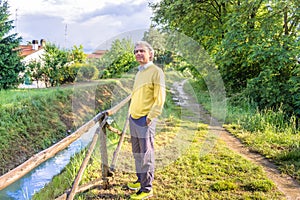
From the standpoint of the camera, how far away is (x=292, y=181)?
3.28 m

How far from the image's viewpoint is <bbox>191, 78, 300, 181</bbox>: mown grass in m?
3.94

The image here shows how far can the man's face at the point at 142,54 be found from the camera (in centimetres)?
244

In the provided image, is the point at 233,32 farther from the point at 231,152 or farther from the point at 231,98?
the point at 231,152

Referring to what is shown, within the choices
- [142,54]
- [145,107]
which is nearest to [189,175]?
[145,107]

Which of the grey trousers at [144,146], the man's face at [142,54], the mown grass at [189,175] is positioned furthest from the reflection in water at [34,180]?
the man's face at [142,54]

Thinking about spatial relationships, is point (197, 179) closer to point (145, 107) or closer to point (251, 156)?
Result: point (251, 156)

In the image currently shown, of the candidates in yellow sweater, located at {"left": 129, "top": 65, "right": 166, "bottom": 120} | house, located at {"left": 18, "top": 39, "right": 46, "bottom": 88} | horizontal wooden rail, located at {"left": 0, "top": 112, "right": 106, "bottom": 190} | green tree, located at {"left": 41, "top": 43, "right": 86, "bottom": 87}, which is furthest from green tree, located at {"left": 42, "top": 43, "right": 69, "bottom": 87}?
horizontal wooden rail, located at {"left": 0, "top": 112, "right": 106, "bottom": 190}

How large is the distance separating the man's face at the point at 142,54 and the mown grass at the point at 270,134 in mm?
2353

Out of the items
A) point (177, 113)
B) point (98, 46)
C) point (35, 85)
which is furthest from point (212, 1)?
point (35, 85)

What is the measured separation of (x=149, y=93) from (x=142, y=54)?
345mm

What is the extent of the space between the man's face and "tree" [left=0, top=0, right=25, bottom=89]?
9.85 meters

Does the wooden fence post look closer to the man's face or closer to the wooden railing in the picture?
the wooden railing

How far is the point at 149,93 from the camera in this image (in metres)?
2.44

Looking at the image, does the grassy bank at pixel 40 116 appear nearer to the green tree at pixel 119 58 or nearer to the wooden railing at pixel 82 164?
the green tree at pixel 119 58
